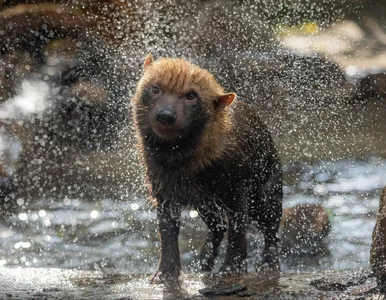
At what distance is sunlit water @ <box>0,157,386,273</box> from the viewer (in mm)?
7949

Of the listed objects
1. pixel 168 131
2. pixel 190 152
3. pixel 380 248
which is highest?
pixel 168 131

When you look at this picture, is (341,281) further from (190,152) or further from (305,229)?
(305,229)

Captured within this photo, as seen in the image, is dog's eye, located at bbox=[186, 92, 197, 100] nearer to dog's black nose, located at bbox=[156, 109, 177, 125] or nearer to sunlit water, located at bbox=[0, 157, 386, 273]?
dog's black nose, located at bbox=[156, 109, 177, 125]

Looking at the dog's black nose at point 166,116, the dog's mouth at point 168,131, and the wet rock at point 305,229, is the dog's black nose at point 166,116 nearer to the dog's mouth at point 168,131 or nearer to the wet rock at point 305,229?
the dog's mouth at point 168,131

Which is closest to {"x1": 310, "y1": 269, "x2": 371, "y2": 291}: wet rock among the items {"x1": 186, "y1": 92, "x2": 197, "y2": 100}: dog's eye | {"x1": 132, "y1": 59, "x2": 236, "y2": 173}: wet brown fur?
{"x1": 132, "y1": 59, "x2": 236, "y2": 173}: wet brown fur

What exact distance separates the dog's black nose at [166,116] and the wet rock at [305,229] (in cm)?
280

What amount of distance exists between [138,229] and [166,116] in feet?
10.5

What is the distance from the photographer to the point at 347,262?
7.85 meters

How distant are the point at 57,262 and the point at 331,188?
13.7 feet

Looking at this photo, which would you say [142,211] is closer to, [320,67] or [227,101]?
[227,101]

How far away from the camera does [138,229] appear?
9.00m

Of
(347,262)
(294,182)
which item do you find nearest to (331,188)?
(294,182)

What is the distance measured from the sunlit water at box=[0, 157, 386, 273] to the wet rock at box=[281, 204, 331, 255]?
14cm

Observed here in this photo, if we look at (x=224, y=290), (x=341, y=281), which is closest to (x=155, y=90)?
(x=224, y=290)
